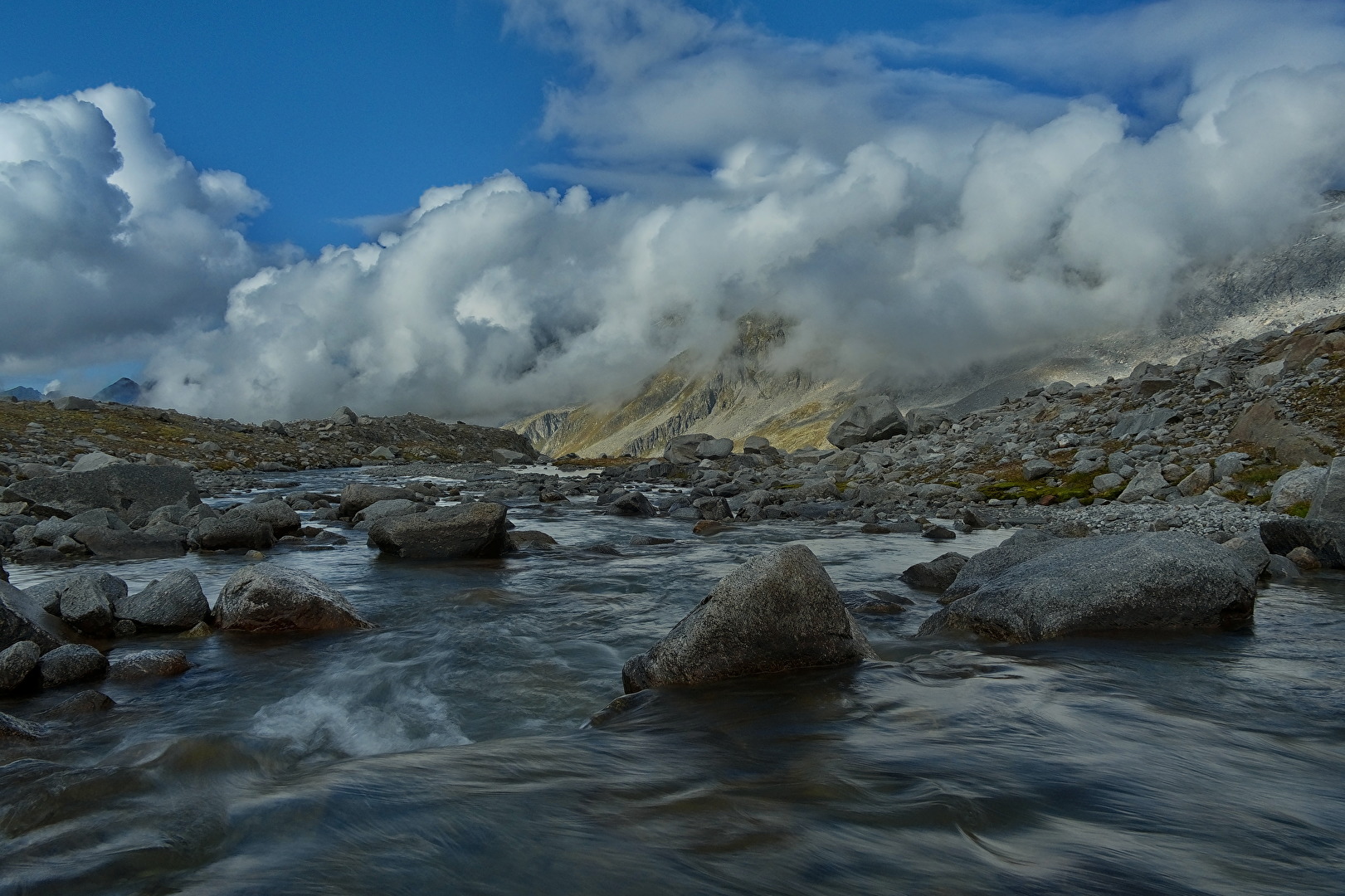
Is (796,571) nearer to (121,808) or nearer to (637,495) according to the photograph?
(121,808)

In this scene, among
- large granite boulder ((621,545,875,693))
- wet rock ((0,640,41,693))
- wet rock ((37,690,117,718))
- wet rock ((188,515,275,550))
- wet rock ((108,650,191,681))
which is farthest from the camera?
wet rock ((188,515,275,550))

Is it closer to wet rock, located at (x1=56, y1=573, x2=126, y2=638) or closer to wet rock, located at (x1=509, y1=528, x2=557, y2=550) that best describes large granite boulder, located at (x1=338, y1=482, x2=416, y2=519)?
wet rock, located at (x1=509, y1=528, x2=557, y2=550)

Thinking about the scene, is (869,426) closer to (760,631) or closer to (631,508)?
(631,508)

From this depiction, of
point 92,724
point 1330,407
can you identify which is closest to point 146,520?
point 92,724

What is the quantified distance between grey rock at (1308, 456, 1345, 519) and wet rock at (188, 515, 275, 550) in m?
26.4

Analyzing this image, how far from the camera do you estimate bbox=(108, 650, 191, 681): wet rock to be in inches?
413

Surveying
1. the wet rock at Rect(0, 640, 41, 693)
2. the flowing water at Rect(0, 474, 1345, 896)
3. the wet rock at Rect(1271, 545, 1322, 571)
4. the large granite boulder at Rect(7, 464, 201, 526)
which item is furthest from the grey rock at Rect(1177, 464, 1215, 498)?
the large granite boulder at Rect(7, 464, 201, 526)

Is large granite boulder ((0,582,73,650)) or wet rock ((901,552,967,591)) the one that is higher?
large granite boulder ((0,582,73,650))

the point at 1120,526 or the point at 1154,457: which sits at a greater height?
the point at 1154,457

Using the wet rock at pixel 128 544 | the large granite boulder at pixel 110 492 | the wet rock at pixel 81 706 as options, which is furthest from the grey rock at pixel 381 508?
the wet rock at pixel 81 706

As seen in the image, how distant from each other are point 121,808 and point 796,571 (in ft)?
22.8

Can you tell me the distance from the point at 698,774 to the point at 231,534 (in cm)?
1977

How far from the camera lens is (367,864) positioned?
17.0ft

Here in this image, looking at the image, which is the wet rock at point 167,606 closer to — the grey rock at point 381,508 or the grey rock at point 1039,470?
the grey rock at point 381,508
